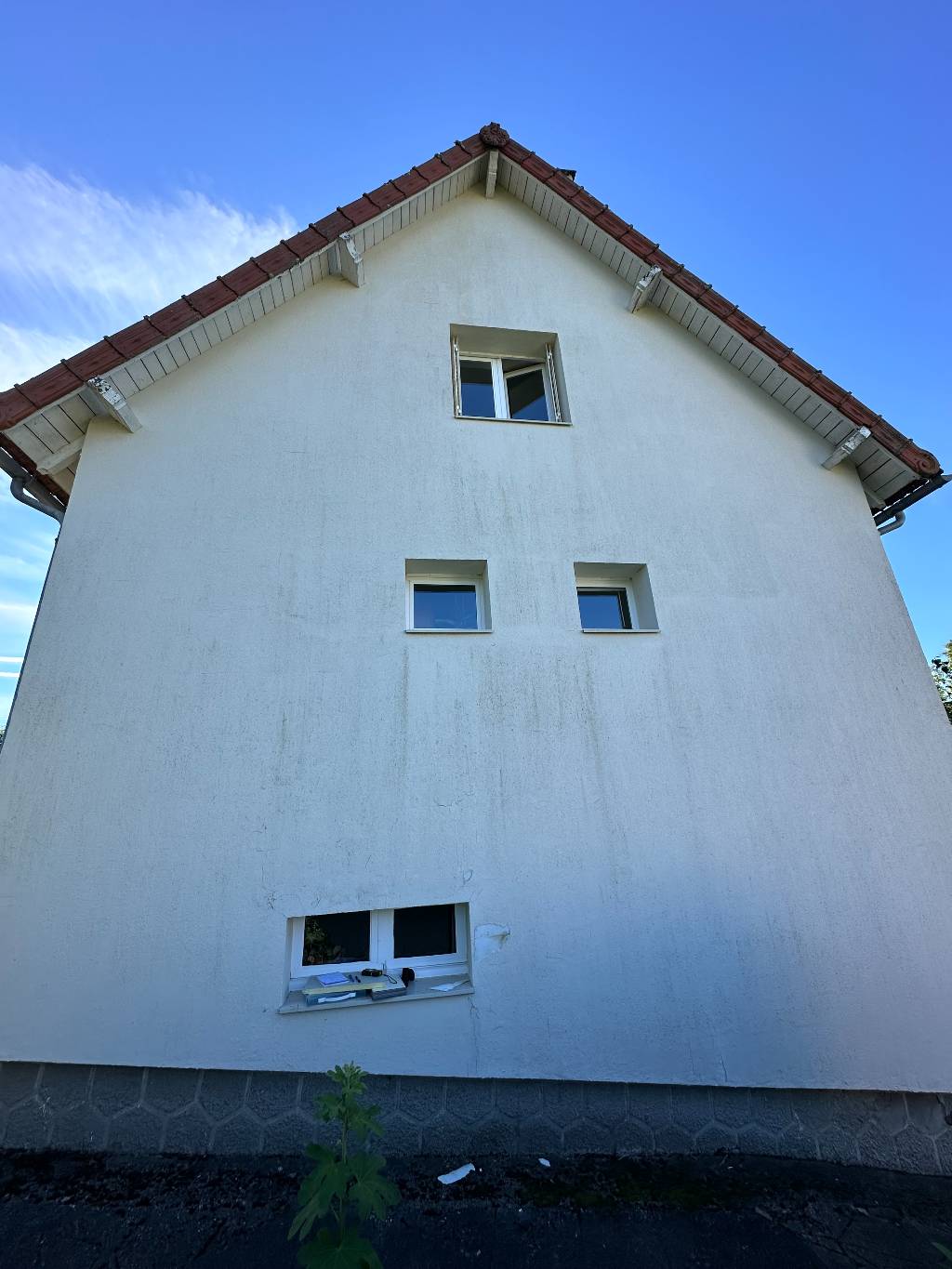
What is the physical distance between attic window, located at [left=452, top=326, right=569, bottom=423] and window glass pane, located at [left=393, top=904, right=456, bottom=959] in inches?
184

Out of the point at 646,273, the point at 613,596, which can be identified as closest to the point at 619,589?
the point at 613,596

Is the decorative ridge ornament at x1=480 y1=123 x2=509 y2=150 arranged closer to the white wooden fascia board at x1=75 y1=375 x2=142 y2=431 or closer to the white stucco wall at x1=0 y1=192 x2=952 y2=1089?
the white stucco wall at x1=0 y1=192 x2=952 y2=1089

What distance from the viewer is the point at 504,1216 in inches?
126

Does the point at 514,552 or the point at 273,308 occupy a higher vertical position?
the point at 273,308

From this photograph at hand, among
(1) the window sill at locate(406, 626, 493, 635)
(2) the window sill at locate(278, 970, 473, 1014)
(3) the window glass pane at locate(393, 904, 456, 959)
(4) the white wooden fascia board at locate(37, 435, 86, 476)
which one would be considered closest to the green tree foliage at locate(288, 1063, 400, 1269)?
(2) the window sill at locate(278, 970, 473, 1014)

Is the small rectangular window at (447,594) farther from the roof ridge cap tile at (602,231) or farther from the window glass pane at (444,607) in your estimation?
the roof ridge cap tile at (602,231)

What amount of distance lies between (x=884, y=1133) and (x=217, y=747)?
17.9ft

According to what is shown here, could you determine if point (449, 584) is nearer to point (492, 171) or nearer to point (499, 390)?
point (499, 390)

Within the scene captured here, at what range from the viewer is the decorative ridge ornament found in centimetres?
620

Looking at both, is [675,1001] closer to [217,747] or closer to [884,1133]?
[884,1133]

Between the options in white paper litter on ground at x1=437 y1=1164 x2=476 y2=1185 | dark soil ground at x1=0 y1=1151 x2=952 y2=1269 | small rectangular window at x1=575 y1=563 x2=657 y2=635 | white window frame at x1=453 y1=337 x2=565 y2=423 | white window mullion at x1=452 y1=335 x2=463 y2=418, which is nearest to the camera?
dark soil ground at x1=0 y1=1151 x2=952 y2=1269

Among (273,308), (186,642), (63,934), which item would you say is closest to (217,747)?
(186,642)

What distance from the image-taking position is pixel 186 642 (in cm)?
431

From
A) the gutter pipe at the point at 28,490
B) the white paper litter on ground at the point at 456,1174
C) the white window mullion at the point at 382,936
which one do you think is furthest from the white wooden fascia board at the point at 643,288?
the white paper litter on ground at the point at 456,1174
